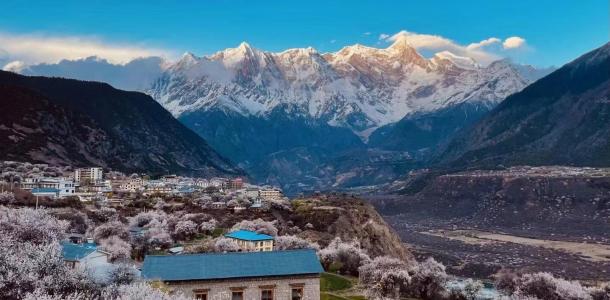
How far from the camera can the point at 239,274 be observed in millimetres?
31297

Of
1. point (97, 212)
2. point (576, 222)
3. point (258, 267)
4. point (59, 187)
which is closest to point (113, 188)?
point (59, 187)

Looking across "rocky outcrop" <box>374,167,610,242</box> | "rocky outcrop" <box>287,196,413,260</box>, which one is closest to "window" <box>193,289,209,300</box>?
"rocky outcrop" <box>287,196,413,260</box>

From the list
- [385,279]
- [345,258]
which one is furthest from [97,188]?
[385,279]

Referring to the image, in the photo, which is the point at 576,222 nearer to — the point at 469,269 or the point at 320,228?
the point at 469,269

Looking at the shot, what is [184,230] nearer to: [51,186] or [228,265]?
[51,186]

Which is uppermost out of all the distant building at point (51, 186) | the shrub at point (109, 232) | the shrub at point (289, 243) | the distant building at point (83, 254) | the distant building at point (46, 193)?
the distant building at point (51, 186)

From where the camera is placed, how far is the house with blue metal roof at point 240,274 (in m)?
30.7

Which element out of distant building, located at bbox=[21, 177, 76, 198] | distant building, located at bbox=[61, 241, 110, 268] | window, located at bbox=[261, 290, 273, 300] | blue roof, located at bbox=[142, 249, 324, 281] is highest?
distant building, located at bbox=[21, 177, 76, 198]

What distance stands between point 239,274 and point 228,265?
0.79m

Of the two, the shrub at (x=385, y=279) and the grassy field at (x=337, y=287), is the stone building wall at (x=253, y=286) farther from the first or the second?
the shrub at (x=385, y=279)

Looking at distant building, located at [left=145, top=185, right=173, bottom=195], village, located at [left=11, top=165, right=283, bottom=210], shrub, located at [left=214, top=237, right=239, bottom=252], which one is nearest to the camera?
shrub, located at [left=214, top=237, right=239, bottom=252]

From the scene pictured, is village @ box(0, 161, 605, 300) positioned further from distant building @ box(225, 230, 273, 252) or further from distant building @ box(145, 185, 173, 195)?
distant building @ box(145, 185, 173, 195)

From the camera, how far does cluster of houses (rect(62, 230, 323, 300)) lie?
30698mm

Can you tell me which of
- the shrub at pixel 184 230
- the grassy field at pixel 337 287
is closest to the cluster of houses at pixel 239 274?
the grassy field at pixel 337 287
